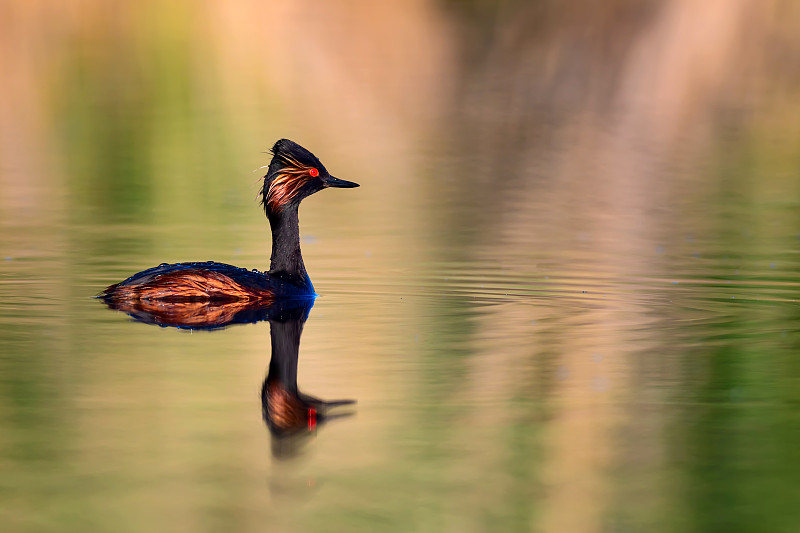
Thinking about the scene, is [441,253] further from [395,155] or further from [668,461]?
[395,155]

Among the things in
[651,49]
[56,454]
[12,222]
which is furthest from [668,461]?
[651,49]

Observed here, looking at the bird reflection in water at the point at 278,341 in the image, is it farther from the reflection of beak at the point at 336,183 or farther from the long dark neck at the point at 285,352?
the reflection of beak at the point at 336,183

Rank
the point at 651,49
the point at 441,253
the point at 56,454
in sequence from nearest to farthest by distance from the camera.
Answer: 1. the point at 56,454
2. the point at 441,253
3. the point at 651,49

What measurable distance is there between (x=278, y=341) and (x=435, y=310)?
1477 millimetres

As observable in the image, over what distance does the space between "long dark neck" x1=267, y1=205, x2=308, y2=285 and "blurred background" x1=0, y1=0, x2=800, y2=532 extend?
22.3 inches

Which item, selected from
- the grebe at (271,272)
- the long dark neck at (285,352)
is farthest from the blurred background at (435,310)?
the grebe at (271,272)

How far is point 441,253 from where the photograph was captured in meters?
13.7

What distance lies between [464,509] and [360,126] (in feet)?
74.8

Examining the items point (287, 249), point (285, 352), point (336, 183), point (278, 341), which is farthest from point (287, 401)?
point (336, 183)

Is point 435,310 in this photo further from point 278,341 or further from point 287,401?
point 287,401

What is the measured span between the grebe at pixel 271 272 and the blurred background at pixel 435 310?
0.41 m

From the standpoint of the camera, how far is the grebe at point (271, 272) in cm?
1069

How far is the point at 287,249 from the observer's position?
11.6m

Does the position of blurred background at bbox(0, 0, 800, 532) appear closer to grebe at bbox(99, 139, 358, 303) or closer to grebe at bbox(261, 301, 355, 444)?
grebe at bbox(261, 301, 355, 444)
